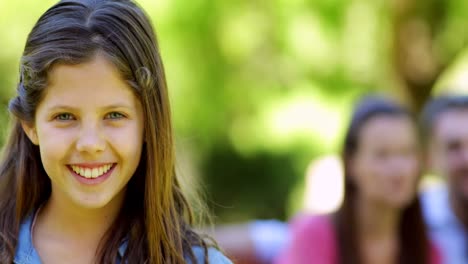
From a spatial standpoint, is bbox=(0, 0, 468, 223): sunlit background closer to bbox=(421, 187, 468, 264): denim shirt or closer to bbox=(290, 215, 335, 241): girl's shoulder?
bbox=(421, 187, 468, 264): denim shirt

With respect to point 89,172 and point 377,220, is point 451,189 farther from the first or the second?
point 89,172

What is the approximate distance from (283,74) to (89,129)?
250 inches

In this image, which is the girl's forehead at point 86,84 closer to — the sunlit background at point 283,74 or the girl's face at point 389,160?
the girl's face at point 389,160

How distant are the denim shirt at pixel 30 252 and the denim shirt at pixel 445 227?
208 cm

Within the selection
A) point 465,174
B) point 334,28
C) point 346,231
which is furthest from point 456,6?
point 346,231

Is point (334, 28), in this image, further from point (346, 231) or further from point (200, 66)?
point (346, 231)

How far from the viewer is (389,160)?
3.98 metres

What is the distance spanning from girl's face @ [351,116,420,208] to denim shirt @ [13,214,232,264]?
187cm

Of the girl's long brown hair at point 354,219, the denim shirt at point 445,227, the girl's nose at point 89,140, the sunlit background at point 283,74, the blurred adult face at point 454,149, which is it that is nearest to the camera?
the girl's nose at point 89,140

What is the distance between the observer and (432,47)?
838 centimetres

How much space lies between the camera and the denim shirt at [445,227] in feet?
13.7

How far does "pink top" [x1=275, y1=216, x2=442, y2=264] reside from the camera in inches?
155

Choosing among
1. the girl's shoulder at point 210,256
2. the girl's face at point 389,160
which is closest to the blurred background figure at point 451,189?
the girl's face at point 389,160

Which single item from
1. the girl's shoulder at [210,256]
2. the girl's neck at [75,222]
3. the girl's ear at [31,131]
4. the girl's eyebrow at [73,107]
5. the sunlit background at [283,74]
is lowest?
the girl's shoulder at [210,256]
